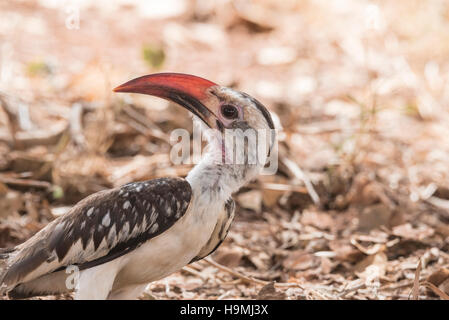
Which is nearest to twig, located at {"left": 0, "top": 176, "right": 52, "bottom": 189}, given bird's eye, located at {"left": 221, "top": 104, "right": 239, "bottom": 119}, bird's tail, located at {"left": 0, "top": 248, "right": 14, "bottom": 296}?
bird's tail, located at {"left": 0, "top": 248, "right": 14, "bottom": 296}

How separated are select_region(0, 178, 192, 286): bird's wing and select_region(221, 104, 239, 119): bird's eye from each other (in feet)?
1.26

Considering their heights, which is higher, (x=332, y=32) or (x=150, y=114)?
(x=332, y=32)

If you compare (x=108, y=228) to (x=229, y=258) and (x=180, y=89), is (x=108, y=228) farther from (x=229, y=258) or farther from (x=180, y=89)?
(x=229, y=258)

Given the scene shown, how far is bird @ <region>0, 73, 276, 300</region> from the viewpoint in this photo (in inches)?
119

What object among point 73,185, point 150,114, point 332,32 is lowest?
point 73,185

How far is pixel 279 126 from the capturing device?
4.68 m

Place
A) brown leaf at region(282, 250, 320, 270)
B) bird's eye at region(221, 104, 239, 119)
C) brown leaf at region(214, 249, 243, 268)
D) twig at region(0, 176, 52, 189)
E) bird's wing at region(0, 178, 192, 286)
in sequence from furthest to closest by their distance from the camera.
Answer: twig at region(0, 176, 52, 189) → brown leaf at region(214, 249, 243, 268) → brown leaf at region(282, 250, 320, 270) → bird's eye at region(221, 104, 239, 119) → bird's wing at region(0, 178, 192, 286)

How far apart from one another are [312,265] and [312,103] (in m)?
3.59

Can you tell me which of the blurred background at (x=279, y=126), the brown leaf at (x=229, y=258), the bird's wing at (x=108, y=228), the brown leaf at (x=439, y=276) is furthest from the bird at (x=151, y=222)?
the brown leaf at (x=439, y=276)

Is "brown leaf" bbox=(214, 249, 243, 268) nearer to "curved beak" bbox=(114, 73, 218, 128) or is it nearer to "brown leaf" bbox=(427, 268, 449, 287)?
"brown leaf" bbox=(427, 268, 449, 287)

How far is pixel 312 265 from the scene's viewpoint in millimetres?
4352
